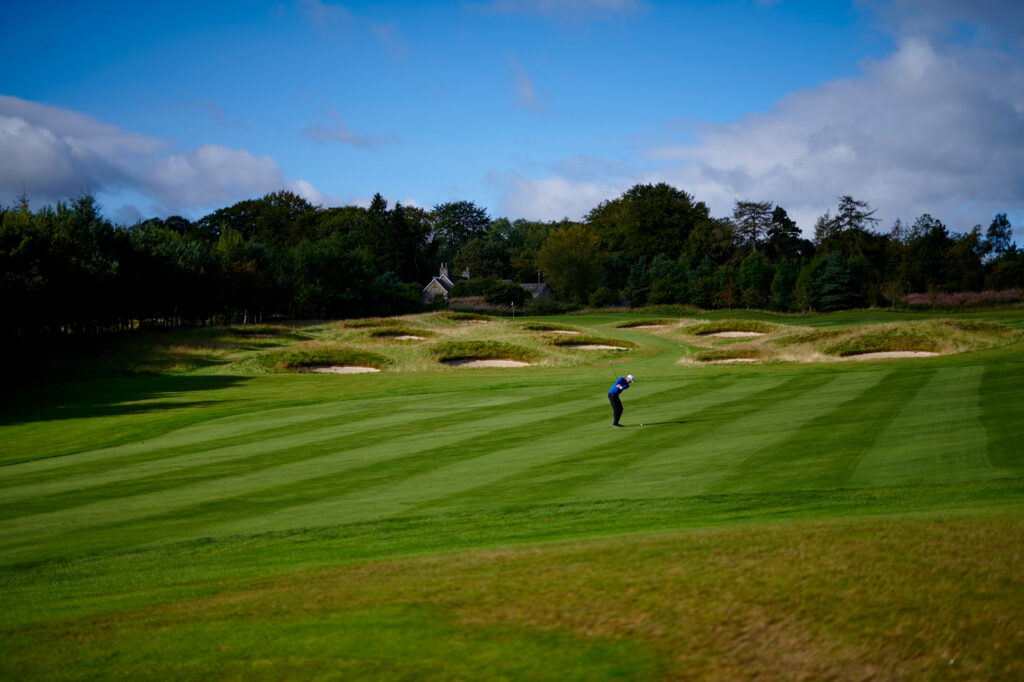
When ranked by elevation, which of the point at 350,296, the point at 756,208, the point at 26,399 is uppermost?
the point at 756,208

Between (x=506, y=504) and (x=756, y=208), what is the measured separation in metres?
112

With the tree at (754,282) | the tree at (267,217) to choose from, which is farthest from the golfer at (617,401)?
the tree at (267,217)

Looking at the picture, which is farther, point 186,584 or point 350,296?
point 350,296

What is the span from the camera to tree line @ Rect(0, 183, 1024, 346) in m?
50.8

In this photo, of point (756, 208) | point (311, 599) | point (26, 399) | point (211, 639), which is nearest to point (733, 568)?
point (311, 599)

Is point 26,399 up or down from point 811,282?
down

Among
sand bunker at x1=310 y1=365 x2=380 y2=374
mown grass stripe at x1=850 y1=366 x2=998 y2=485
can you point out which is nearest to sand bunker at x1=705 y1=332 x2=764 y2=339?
sand bunker at x1=310 y1=365 x2=380 y2=374

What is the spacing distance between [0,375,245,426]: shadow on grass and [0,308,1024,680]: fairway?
255 centimetres

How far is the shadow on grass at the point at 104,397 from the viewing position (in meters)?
29.8

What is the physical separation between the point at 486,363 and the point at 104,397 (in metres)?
21.3

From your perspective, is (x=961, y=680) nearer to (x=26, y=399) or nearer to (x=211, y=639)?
(x=211, y=639)

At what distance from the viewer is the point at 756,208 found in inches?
4537

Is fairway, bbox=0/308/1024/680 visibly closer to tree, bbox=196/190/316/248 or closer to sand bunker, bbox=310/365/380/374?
sand bunker, bbox=310/365/380/374

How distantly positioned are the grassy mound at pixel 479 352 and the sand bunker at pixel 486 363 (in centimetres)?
24
